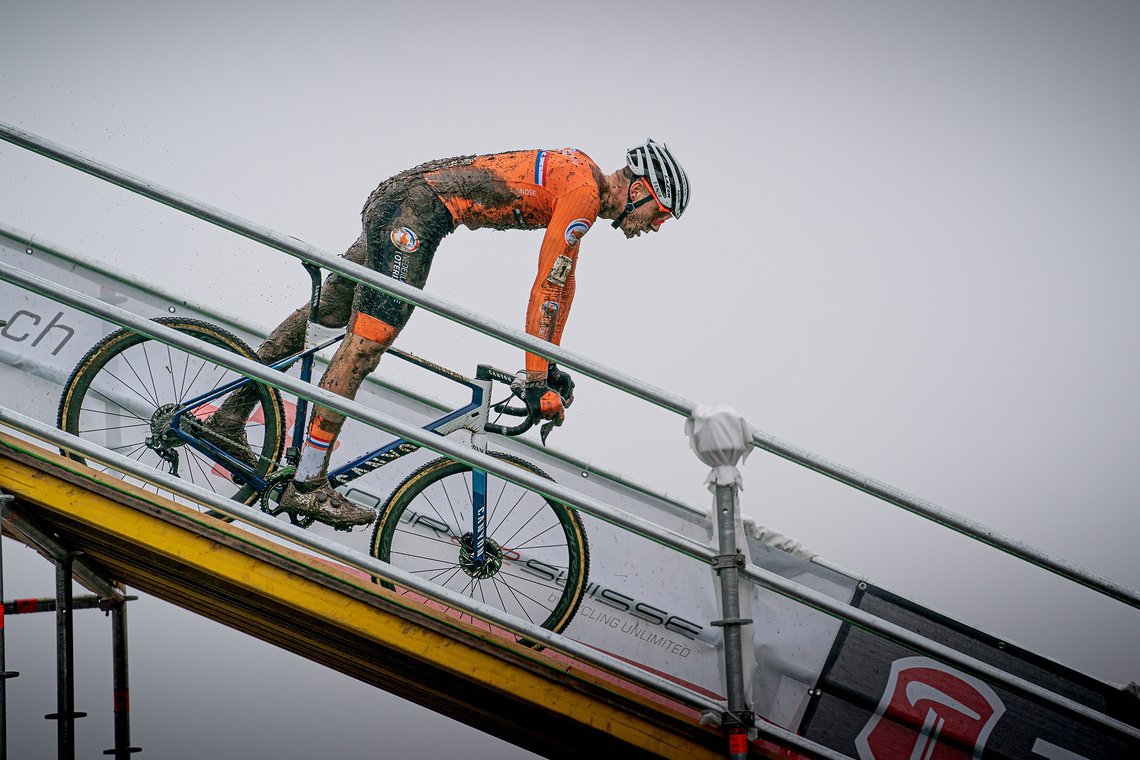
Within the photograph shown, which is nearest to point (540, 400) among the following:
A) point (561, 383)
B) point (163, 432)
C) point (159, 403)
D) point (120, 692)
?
point (561, 383)

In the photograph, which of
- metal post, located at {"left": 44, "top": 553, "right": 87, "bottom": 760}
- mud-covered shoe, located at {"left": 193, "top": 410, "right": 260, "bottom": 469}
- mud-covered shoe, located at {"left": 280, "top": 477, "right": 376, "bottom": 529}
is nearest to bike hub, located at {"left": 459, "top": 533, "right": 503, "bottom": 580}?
mud-covered shoe, located at {"left": 280, "top": 477, "right": 376, "bottom": 529}

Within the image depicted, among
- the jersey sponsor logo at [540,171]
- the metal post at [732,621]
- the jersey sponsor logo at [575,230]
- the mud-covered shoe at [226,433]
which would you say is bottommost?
the metal post at [732,621]

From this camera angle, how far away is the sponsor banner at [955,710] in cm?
209

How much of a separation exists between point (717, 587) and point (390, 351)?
1.30m

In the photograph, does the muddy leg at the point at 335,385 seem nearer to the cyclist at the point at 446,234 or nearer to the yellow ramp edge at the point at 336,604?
the cyclist at the point at 446,234

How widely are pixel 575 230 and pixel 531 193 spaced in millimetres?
217

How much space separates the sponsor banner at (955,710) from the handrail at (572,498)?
0.32 metres

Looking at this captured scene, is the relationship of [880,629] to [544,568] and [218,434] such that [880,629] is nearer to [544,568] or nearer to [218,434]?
[544,568]

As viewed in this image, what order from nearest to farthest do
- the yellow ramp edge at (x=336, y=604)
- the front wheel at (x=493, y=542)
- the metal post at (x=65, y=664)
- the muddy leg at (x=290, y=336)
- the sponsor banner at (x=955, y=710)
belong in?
1. the yellow ramp edge at (x=336, y=604)
2. the sponsor banner at (x=955, y=710)
3. the metal post at (x=65, y=664)
4. the front wheel at (x=493, y=542)
5. the muddy leg at (x=290, y=336)

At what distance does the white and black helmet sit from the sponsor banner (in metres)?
1.43

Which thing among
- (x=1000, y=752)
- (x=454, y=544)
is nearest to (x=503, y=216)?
(x=454, y=544)

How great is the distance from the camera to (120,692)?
3.01m

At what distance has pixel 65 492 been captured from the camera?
73.9 inches

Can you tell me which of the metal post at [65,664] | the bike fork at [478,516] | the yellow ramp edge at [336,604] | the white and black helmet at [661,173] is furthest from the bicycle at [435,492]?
the white and black helmet at [661,173]
